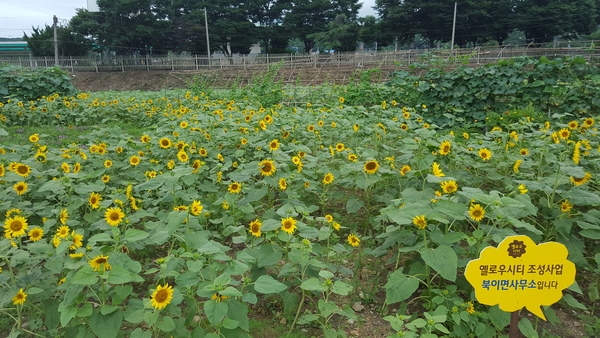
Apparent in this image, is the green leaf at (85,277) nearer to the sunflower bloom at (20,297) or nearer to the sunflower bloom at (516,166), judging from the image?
the sunflower bloom at (20,297)

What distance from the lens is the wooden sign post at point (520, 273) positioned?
145 centimetres

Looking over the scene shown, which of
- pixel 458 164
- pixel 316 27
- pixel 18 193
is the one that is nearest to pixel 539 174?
pixel 458 164

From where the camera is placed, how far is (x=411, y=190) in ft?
7.73

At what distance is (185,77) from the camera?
74.8 feet

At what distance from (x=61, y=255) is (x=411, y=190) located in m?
1.77

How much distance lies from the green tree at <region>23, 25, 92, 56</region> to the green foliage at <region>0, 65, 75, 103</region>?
26.9 metres

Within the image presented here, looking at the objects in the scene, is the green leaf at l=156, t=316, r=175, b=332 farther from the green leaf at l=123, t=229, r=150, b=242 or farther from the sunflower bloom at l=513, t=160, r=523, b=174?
the sunflower bloom at l=513, t=160, r=523, b=174

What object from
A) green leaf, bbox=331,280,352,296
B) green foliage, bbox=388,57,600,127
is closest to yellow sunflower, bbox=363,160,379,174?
green leaf, bbox=331,280,352,296

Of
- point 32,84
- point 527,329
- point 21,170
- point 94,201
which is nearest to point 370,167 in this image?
point 527,329

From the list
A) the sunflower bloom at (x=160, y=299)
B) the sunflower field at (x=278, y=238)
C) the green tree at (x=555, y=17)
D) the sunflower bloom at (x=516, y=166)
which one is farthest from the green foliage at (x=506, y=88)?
the green tree at (x=555, y=17)

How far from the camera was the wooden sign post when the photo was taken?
4.75ft

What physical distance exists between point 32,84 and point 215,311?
10177 mm

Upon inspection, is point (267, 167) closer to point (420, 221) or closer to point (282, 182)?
point (282, 182)

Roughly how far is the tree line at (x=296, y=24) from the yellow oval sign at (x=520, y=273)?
36.3 meters
